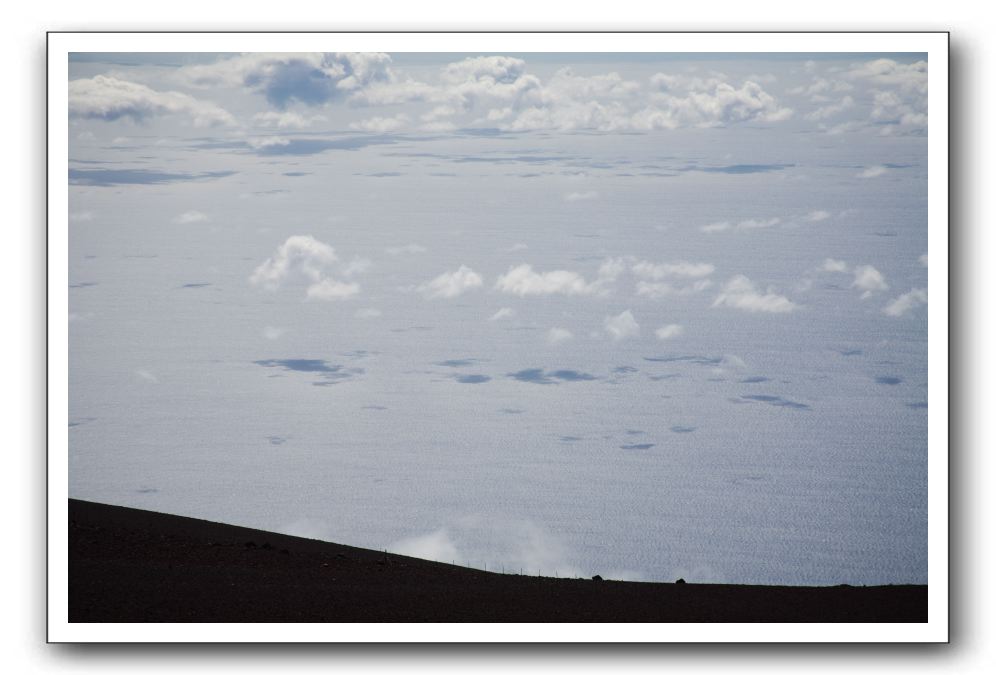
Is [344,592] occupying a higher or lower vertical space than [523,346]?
lower

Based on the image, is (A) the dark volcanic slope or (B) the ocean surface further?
(B) the ocean surface

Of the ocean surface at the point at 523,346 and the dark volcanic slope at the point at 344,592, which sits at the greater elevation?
the ocean surface at the point at 523,346

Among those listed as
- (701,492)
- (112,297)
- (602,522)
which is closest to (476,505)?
(602,522)

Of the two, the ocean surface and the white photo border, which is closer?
the white photo border

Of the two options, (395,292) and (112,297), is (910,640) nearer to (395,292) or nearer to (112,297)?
(395,292)

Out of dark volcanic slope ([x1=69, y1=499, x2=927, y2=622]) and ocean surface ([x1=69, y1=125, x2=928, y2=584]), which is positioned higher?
ocean surface ([x1=69, y1=125, x2=928, y2=584])
